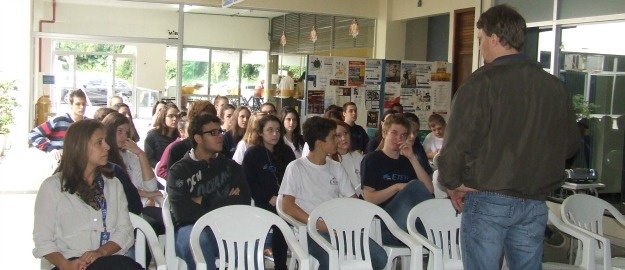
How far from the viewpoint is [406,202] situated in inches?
184

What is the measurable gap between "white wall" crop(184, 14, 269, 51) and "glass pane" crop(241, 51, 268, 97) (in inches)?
6.6

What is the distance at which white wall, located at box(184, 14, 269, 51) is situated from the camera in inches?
513

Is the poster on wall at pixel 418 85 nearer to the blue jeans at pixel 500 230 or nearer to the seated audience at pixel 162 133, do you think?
the seated audience at pixel 162 133

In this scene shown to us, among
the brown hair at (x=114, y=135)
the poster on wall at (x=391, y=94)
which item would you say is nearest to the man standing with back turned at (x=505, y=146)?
the brown hair at (x=114, y=135)

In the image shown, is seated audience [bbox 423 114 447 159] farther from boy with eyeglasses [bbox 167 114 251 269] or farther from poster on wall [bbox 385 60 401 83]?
boy with eyeglasses [bbox 167 114 251 269]

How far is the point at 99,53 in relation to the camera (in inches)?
572

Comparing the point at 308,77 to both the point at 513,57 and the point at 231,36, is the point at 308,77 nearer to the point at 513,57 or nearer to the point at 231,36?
the point at 231,36

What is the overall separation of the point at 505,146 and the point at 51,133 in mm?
5483

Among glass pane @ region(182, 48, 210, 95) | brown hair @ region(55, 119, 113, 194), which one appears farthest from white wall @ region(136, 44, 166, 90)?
brown hair @ region(55, 119, 113, 194)

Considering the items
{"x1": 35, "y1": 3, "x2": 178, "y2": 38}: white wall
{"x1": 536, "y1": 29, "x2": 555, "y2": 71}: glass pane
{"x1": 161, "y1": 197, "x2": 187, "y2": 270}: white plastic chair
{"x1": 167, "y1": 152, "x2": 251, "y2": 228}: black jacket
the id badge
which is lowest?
{"x1": 161, "y1": 197, "x2": 187, "y2": 270}: white plastic chair

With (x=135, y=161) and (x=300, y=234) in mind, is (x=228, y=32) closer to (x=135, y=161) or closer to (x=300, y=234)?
(x=135, y=161)

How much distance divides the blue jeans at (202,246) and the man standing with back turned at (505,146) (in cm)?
180

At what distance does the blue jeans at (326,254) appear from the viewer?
414 centimetres

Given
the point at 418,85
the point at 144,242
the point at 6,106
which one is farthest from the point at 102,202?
the point at 6,106
